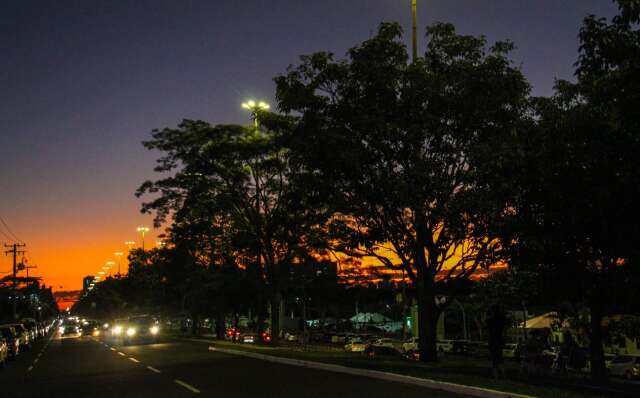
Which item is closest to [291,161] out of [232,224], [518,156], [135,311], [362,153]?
[362,153]

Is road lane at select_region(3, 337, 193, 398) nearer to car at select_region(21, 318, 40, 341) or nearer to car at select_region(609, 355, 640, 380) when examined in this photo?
car at select_region(609, 355, 640, 380)

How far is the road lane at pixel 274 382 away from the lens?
13180 millimetres

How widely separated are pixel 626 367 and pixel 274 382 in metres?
27.0

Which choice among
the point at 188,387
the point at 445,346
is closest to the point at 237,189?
the point at 188,387

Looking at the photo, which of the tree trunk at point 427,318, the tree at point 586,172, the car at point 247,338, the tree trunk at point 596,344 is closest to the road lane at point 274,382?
the tree trunk at point 427,318

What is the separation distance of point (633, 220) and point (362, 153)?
315 inches

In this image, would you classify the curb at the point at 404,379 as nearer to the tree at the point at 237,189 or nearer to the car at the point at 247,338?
the tree at the point at 237,189

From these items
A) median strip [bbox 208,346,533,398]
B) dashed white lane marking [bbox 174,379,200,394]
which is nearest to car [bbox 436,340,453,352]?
median strip [bbox 208,346,533,398]

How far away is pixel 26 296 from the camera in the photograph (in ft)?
474

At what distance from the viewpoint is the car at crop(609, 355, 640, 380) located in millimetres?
34312

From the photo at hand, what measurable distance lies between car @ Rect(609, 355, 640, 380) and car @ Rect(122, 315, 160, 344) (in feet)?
88.8

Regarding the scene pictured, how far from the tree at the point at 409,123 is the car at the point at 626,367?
17.9 metres

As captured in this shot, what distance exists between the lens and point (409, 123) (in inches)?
802

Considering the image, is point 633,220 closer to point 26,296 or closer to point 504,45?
point 504,45
